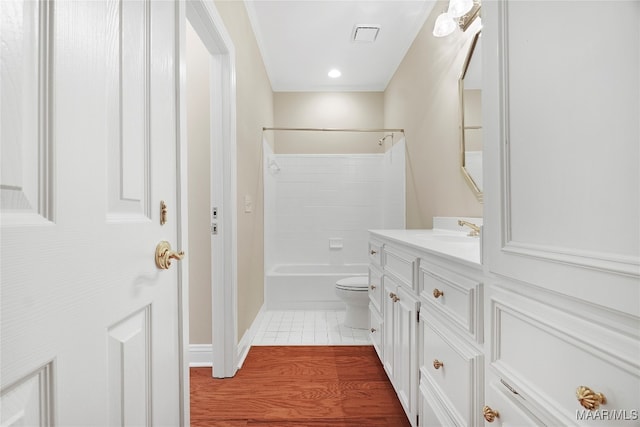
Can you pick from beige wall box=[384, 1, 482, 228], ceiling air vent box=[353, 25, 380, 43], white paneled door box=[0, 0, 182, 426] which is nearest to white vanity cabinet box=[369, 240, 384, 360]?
beige wall box=[384, 1, 482, 228]

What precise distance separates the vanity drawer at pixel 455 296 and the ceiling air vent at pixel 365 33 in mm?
2182

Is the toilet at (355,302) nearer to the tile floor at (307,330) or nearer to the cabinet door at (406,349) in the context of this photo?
the tile floor at (307,330)

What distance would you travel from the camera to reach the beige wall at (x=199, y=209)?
1980mm

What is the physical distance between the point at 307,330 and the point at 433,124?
193 centimetres

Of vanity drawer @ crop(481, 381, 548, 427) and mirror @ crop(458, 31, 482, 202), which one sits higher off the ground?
A: mirror @ crop(458, 31, 482, 202)

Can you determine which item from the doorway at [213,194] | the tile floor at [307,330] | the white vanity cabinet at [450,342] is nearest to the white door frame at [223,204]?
the doorway at [213,194]

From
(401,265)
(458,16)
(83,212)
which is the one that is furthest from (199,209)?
(458,16)

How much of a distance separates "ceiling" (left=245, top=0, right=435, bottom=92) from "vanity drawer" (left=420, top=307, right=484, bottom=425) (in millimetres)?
2280

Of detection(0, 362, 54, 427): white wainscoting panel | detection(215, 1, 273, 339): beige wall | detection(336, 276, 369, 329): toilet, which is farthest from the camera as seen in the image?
detection(336, 276, 369, 329): toilet

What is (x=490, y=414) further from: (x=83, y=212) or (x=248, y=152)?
(x=248, y=152)

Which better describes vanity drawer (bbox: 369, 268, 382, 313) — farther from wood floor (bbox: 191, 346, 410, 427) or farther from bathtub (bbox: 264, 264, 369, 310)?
bathtub (bbox: 264, 264, 369, 310)

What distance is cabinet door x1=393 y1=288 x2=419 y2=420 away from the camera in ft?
4.20

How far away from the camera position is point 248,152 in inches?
98.5

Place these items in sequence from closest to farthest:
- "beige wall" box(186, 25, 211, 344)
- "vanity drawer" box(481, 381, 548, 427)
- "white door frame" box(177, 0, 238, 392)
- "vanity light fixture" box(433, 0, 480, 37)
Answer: "vanity drawer" box(481, 381, 548, 427), "vanity light fixture" box(433, 0, 480, 37), "white door frame" box(177, 0, 238, 392), "beige wall" box(186, 25, 211, 344)
